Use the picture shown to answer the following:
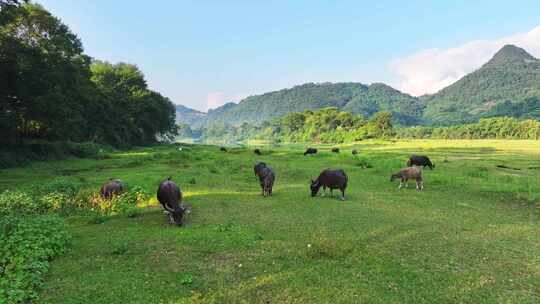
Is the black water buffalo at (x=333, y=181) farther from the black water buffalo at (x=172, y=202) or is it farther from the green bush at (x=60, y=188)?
the green bush at (x=60, y=188)

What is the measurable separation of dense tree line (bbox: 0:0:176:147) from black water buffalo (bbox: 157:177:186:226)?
86.7 ft

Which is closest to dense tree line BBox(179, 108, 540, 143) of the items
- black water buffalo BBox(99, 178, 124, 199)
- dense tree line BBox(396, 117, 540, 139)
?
dense tree line BBox(396, 117, 540, 139)

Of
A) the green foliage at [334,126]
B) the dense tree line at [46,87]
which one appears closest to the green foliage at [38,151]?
the dense tree line at [46,87]

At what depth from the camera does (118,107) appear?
A: 235ft

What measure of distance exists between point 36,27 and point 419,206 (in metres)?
50.3

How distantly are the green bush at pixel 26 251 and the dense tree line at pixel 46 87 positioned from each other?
2687cm

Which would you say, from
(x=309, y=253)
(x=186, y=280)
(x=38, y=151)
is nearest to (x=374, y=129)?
(x=38, y=151)

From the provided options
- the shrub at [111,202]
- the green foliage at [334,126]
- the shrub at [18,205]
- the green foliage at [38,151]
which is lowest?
→ the shrub at [111,202]

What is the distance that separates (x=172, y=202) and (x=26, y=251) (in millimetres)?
5738

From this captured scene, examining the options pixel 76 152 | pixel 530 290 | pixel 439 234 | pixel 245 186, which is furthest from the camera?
pixel 76 152

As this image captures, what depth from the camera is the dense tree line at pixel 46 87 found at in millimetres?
34062

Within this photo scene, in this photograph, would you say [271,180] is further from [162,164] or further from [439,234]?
[162,164]

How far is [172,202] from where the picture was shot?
47.8 feet

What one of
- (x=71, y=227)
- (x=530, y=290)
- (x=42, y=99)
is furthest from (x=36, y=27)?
(x=530, y=290)
